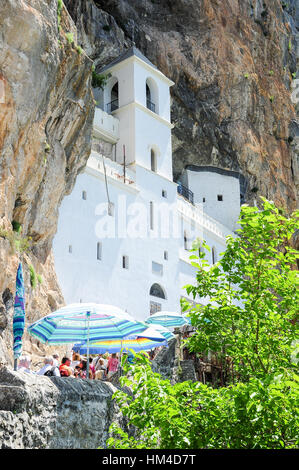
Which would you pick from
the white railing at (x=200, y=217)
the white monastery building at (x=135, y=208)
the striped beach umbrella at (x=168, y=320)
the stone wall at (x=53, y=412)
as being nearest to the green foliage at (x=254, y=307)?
the stone wall at (x=53, y=412)

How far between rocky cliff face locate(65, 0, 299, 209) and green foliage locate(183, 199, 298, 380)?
2883 centimetres

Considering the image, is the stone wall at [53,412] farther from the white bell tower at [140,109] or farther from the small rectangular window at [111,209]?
the white bell tower at [140,109]

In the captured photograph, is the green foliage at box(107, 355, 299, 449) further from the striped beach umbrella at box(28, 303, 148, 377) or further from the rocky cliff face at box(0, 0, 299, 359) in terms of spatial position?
the rocky cliff face at box(0, 0, 299, 359)

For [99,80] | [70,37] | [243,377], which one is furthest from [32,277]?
[99,80]

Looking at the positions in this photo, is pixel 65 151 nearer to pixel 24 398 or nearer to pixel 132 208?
pixel 132 208

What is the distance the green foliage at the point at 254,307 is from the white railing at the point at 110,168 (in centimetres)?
2019

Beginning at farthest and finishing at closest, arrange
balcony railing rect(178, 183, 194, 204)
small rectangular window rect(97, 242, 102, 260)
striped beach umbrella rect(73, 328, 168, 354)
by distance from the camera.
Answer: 1. balcony railing rect(178, 183, 194, 204)
2. small rectangular window rect(97, 242, 102, 260)
3. striped beach umbrella rect(73, 328, 168, 354)

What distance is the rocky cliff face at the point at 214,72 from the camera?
38.5m

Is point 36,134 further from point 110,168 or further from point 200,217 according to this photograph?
point 200,217

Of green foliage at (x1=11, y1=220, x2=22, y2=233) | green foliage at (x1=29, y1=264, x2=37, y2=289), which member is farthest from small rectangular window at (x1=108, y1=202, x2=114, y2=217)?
green foliage at (x1=11, y1=220, x2=22, y2=233)

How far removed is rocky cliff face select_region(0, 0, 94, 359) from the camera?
16766mm

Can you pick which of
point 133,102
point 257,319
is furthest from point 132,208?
point 257,319

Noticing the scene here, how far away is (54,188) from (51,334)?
8.91 m
